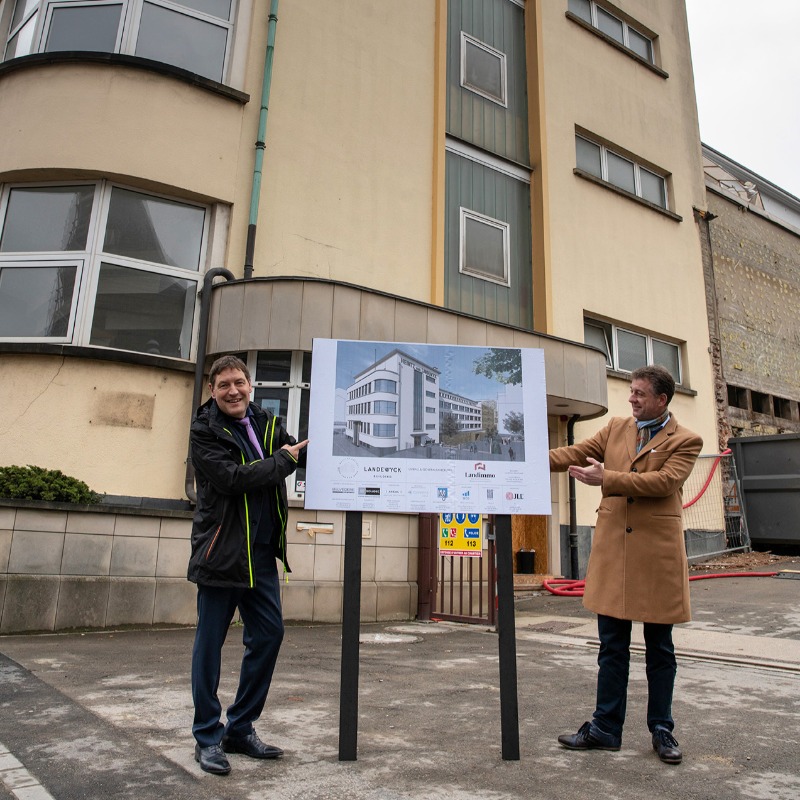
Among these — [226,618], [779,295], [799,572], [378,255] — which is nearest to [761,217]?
[779,295]

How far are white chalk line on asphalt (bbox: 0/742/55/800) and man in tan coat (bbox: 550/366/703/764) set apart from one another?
2351 mm

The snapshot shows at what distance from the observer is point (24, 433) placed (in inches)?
305

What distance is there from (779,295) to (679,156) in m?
4.75

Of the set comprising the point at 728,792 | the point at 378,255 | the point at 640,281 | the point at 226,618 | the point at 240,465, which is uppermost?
the point at 640,281

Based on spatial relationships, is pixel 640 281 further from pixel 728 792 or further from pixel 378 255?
pixel 728 792

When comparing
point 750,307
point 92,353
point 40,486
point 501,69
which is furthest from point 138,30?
point 750,307

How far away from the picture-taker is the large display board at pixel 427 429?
3.58 meters

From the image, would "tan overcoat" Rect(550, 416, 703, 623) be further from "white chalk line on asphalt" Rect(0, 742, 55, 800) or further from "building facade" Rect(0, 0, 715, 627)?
"building facade" Rect(0, 0, 715, 627)

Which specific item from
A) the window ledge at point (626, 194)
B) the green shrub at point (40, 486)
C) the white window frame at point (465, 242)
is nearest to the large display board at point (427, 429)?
the green shrub at point (40, 486)

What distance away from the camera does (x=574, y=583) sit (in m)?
10.6

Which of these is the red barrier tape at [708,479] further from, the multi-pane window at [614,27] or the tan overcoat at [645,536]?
the tan overcoat at [645,536]

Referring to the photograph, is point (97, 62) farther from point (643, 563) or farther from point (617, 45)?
point (617, 45)

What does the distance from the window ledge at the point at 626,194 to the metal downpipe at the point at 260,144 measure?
20.9 ft

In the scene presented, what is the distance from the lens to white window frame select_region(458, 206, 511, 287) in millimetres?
11961
